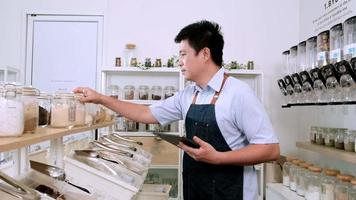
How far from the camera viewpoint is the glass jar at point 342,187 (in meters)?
1.97

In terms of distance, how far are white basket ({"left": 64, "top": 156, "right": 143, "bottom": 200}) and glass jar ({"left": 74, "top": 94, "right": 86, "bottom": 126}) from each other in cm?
15

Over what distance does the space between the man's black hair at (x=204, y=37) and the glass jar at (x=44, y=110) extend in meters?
0.77

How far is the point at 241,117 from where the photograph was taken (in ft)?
5.34

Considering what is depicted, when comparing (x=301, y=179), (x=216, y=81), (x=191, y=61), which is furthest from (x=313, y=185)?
(x=191, y=61)

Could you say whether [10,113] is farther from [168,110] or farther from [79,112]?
[168,110]

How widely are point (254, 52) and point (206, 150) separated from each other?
2.30 meters

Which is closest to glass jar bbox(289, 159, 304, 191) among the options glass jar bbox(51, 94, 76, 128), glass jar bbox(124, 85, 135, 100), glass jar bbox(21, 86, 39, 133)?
glass jar bbox(124, 85, 135, 100)

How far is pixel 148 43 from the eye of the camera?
3.63 metres

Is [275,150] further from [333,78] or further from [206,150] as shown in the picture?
[333,78]

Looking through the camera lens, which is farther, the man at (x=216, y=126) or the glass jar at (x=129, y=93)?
the glass jar at (x=129, y=93)

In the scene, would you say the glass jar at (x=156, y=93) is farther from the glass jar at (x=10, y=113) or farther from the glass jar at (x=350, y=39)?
the glass jar at (x=10, y=113)

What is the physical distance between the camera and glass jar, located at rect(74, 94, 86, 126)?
4.74 feet

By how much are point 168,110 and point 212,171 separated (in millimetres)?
508

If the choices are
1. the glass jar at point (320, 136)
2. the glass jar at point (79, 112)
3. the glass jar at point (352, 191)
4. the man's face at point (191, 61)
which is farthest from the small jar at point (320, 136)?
the glass jar at point (79, 112)
